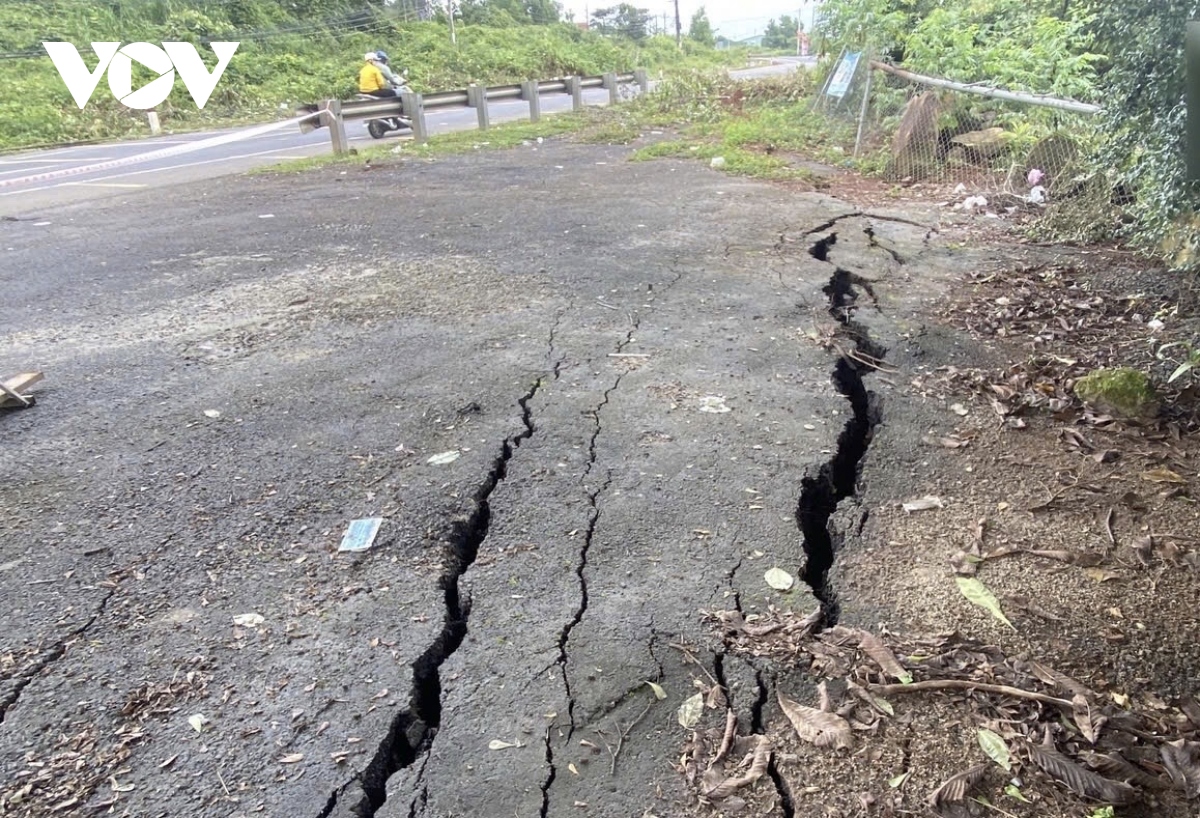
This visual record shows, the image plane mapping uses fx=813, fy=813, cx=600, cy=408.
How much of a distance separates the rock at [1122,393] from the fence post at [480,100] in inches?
441

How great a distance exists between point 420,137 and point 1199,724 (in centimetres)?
1190

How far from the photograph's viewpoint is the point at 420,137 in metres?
12.0

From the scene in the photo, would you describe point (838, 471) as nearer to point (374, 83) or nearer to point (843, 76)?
point (843, 76)

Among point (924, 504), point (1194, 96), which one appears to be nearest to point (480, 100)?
point (924, 504)

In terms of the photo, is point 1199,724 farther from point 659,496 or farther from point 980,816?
point 659,496

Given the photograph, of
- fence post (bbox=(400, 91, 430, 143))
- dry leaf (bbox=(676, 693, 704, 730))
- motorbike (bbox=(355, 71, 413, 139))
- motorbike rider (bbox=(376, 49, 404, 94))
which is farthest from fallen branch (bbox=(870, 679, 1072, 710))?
motorbike rider (bbox=(376, 49, 404, 94))

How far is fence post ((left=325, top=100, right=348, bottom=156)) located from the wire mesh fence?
6630 mm

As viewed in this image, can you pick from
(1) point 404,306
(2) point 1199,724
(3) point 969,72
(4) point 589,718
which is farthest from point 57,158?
(2) point 1199,724

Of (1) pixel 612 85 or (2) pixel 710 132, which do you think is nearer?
(2) pixel 710 132

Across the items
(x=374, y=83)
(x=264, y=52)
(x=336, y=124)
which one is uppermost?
(x=264, y=52)

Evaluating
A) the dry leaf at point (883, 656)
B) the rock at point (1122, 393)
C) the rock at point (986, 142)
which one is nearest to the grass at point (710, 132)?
the rock at point (986, 142)

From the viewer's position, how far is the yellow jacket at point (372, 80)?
1302 cm

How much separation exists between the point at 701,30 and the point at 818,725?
59.4 meters

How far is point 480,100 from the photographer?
13148 mm
